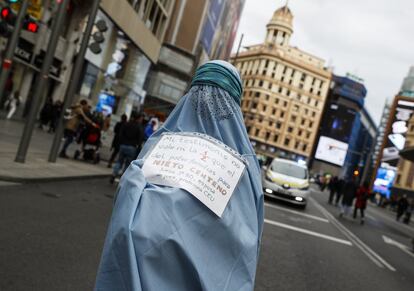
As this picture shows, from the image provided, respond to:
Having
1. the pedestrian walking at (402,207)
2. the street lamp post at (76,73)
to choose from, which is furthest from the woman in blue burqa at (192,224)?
the pedestrian walking at (402,207)

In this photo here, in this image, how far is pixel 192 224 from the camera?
2072 mm

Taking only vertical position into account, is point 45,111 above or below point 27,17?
below

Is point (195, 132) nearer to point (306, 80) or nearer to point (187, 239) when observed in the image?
point (187, 239)

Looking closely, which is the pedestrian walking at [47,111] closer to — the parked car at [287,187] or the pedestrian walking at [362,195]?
the parked car at [287,187]

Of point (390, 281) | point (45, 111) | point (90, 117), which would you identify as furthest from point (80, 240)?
point (45, 111)

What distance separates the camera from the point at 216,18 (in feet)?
207

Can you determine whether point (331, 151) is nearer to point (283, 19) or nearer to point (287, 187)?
Answer: point (287, 187)

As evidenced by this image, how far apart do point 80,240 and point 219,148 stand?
4.04 metres

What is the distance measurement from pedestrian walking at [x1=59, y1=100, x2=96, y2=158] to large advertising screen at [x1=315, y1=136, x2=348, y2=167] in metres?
67.3

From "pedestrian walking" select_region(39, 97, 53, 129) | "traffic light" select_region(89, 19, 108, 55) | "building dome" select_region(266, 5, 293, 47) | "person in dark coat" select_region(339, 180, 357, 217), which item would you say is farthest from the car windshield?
"building dome" select_region(266, 5, 293, 47)

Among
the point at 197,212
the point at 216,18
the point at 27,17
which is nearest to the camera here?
the point at 197,212

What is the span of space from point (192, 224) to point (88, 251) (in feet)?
12.3

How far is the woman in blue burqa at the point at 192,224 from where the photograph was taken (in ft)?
6.34

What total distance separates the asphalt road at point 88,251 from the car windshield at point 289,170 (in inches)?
277
